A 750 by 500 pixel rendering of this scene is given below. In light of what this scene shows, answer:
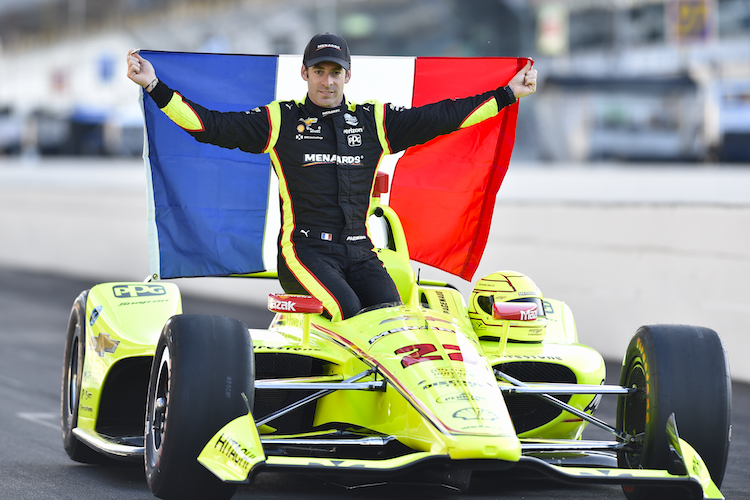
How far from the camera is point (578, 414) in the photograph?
5.18m

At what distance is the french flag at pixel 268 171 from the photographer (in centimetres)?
705

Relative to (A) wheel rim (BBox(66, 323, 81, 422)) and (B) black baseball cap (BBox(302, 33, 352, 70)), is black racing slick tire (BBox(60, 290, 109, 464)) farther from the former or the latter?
(B) black baseball cap (BBox(302, 33, 352, 70))

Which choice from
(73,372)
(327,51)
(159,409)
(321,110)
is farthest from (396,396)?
(73,372)

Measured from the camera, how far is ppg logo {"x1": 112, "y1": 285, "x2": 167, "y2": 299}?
21.0 feet

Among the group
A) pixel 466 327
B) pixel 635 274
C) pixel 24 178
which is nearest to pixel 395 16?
pixel 24 178

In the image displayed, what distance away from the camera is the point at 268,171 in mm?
7273

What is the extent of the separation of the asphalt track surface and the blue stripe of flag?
131cm

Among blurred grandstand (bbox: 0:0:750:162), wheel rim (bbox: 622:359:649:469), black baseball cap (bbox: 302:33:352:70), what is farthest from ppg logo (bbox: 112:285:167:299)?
blurred grandstand (bbox: 0:0:750:162)

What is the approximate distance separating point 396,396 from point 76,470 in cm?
217

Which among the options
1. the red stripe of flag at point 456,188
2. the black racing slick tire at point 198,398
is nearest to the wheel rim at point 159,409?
the black racing slick tire at point 198,398

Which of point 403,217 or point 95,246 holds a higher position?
point 403,217

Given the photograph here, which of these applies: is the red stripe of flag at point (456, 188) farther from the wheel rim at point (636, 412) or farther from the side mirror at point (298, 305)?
the side mirror at point (298, 305)

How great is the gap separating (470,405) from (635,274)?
6.85 meters

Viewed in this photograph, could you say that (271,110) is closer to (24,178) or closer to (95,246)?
(95,246)
